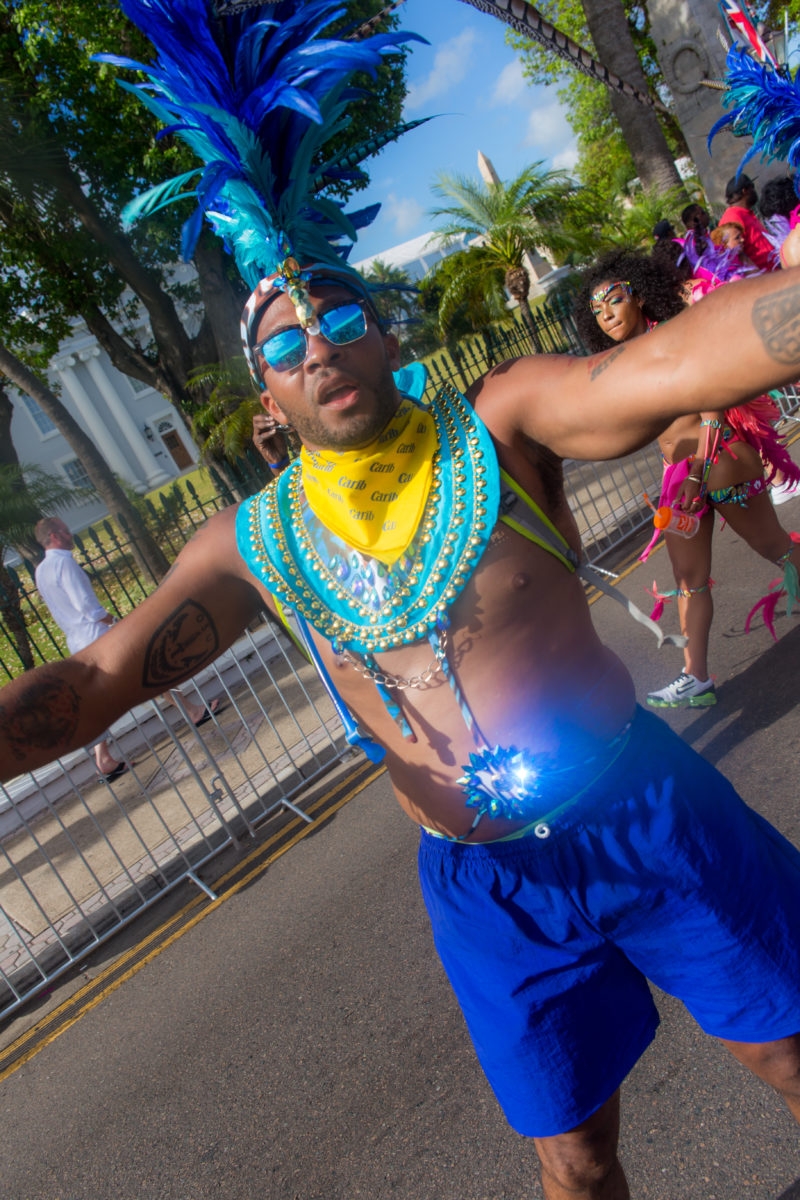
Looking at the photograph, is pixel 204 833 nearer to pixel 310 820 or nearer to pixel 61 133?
pixel 310 820

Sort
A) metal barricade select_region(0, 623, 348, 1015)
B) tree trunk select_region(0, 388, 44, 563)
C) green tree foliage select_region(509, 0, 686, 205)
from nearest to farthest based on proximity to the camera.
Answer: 1. metal barricade select_region(0, 623, 348, 1015)
2. tree trunk select_region(0, 388, 44, 563)
3. green tree foliage select_region(509, 0, 686, 205)

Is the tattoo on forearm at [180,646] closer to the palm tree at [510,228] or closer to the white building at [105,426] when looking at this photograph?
the palm tree at [510,228]

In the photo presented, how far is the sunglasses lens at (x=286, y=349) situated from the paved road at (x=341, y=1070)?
2326 millimetres

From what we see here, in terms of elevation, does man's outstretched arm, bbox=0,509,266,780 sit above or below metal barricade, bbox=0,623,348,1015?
above

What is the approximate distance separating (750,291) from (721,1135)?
225cm

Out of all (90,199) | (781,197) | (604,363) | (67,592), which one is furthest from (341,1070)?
(90,199)

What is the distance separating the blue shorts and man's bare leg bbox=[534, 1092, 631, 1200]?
6cm

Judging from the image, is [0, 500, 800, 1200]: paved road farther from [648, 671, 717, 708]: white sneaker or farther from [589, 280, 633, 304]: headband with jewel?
[589, 280, 633, 304]: headband with jewel

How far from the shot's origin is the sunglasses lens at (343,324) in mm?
1858

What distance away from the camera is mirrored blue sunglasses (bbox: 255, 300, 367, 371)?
186 centimetres

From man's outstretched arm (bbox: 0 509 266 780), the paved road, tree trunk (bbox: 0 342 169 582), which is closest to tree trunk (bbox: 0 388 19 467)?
tree trunk (bbox: 0 342 169 582)

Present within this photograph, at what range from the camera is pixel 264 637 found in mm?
8125

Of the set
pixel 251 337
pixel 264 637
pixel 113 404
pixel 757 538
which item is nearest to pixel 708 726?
pixel 757 538

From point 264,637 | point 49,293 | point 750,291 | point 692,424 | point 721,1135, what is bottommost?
point 721,1135
